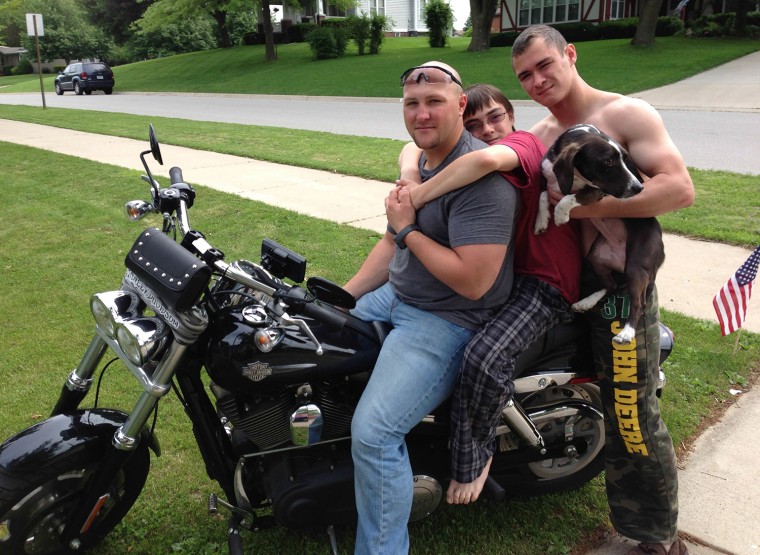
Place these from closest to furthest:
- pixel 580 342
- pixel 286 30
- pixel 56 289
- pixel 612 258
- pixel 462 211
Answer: pixel 462 211 → pixel 612 258 → pixel 580 342 → pixel 56 289 → pixel 286 30

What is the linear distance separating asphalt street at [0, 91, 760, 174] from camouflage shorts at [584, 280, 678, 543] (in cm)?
669

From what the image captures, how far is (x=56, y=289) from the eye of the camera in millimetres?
5328

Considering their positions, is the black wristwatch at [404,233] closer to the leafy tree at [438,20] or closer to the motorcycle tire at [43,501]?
the motorcycle tire at [43,501]

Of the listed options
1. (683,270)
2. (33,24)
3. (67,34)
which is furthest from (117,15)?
(683,270)

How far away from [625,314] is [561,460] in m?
0.86

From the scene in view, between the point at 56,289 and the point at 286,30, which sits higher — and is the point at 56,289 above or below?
below

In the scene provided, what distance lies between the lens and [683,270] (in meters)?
5.07

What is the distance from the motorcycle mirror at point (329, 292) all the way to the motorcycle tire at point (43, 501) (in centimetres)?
111

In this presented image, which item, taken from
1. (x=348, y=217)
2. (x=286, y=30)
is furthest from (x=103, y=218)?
(x=286, y=30)

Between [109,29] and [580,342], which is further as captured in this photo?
[109,29]

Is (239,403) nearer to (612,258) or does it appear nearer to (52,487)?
(52,487)

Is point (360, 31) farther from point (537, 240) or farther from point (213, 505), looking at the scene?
point (213, 505)

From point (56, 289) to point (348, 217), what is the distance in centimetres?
279

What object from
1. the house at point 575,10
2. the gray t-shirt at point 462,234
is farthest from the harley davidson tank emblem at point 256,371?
the house at point 575,10
